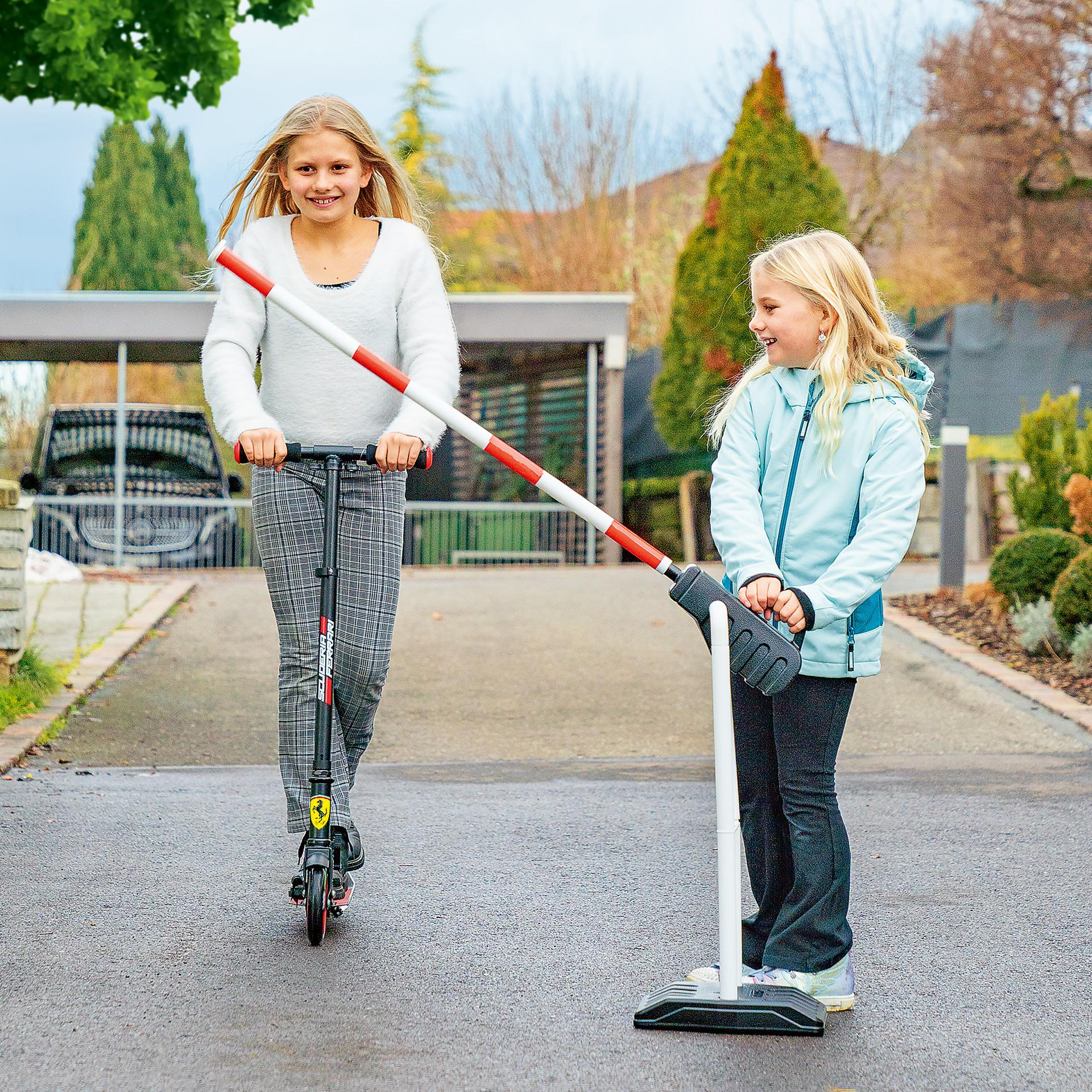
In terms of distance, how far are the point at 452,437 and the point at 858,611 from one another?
13.9 m

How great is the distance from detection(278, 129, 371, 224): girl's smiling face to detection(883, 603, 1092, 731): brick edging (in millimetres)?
4064

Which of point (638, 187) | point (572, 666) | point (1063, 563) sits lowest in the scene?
point (572, 666)

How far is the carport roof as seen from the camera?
1427cm

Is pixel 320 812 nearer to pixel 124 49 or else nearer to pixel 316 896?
pixel 316 896

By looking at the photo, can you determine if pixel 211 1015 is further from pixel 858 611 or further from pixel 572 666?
pixel 572 666

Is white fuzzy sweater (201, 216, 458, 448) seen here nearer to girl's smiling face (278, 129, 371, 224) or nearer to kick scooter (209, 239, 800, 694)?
girl's smiling face (278, 129, 371, 224)

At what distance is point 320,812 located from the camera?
3.34 metres

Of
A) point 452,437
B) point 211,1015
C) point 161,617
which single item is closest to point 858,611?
point 211,1015

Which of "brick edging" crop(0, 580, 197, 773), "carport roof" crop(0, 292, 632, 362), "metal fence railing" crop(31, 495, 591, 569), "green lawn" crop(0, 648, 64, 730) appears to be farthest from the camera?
"carport roof" crop(0, 292, 632, 362)

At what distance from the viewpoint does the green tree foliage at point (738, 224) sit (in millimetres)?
15094

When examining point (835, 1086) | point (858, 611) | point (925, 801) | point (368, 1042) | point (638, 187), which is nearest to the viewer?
point (835, 1086)

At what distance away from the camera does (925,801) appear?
16.5 feet

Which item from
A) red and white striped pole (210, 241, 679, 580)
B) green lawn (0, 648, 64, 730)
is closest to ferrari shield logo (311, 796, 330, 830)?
red and white striped pole (210, 241, 679, 580)

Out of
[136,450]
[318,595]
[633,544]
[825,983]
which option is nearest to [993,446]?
[136,450]
